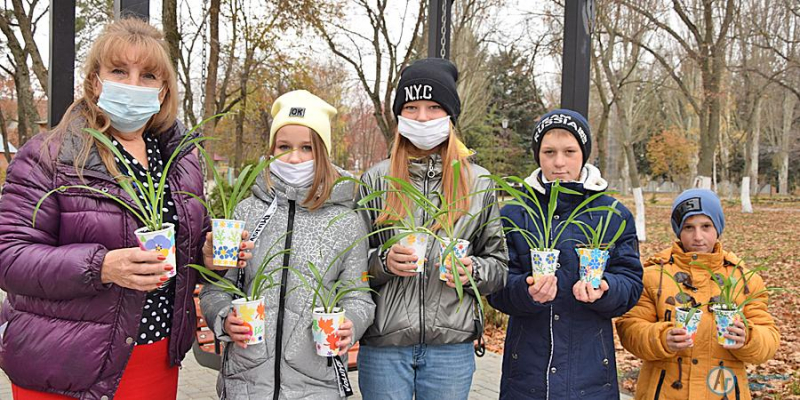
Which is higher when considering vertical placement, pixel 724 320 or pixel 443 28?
pixel 443 28

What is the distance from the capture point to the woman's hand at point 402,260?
2.12 m

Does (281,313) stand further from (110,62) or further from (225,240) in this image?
(110,62)

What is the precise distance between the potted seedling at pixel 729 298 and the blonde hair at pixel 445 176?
1.08 meters

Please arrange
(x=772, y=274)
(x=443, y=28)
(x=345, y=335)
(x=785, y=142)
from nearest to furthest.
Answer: (x=345, y=335)
(x=443, y=28)
(x=772, y=274)
(x=785, y=142)

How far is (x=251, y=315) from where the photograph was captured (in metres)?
2.02

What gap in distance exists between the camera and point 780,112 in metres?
11.2

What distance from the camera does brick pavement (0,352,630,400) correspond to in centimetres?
471

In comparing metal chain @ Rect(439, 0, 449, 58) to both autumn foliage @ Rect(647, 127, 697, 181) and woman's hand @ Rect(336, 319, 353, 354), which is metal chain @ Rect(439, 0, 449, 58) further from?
autumn foliage @ Rect(647, 127, 697, 181)

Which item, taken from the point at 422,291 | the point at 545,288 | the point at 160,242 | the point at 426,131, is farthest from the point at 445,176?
the point at 160,242

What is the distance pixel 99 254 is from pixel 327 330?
0.79 metres

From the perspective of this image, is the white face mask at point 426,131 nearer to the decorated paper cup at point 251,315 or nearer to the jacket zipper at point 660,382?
the decorated paper cup at point 251,315

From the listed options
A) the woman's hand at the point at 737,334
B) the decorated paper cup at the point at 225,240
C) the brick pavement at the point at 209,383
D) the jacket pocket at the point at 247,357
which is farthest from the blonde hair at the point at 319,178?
the brick pavement at the point at 209,383

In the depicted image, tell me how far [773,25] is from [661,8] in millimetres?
2621

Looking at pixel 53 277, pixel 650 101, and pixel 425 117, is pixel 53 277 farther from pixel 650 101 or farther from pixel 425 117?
pixel 650 101
